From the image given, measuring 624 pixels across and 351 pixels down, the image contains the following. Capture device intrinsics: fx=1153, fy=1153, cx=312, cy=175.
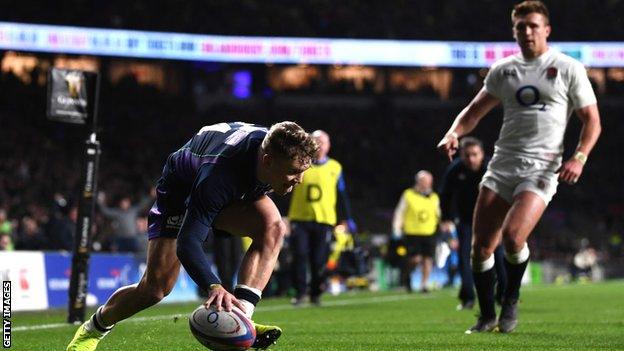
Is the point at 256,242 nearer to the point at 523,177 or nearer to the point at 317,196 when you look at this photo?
the point at 523,177

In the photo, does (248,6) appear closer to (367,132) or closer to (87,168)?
(367,132)

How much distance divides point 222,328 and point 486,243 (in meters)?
3.63

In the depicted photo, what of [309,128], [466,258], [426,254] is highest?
[309,128]

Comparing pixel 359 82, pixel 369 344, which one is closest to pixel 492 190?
pixel 369 344

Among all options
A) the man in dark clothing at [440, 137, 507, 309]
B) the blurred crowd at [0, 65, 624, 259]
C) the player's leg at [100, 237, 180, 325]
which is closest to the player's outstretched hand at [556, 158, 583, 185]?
the player's leg at [100, 237, 180, 325]

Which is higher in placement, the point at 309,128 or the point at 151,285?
the point at 309,128

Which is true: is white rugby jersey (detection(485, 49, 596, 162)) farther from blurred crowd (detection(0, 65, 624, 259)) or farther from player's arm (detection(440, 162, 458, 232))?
blurred crowd (detection(0, 65, 624, 259))

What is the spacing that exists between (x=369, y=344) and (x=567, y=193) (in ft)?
123

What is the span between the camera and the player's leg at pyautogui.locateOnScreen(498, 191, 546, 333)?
8414 millimetres

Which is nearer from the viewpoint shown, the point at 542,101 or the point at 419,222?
the point at 542,101

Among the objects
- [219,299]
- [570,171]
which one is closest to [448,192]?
[570,171]

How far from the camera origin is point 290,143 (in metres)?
5.78

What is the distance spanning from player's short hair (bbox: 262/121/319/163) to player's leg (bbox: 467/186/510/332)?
312cm

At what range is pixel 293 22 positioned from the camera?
4347cm
